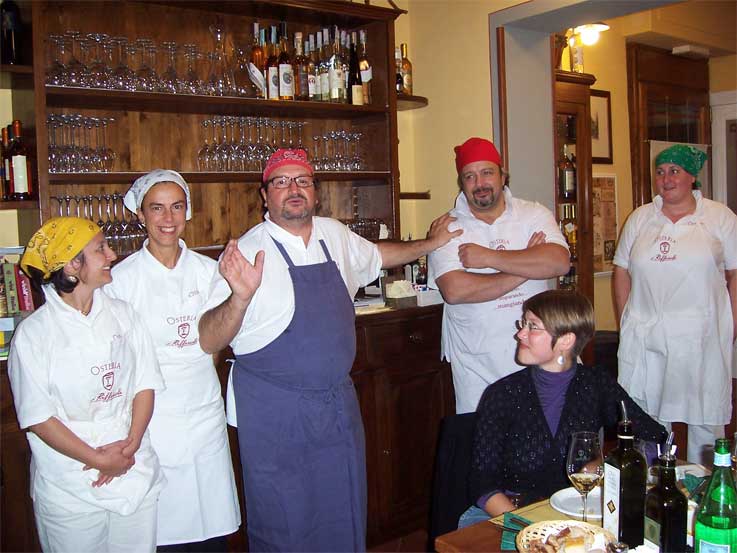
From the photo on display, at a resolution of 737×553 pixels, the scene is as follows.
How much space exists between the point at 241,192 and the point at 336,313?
1363 mm

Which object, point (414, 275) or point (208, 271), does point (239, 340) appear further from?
point (414, 275)

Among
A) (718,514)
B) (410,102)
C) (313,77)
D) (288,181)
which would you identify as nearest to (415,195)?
(410,102)

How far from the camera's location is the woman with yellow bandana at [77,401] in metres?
1.96

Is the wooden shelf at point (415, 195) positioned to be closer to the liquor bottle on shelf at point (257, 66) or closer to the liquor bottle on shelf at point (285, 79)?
the liquor bottle on shelf at point (285, 79)

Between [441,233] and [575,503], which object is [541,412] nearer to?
[575,503]

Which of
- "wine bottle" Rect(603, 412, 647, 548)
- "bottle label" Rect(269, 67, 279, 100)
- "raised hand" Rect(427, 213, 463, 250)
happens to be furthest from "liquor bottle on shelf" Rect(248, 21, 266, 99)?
"wine bottle" Rect(603, 412, 647, 548)

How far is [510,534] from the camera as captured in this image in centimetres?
141

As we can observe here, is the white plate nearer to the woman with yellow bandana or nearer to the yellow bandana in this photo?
the woman with yellow bandana

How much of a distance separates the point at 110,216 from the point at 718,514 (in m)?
2.54

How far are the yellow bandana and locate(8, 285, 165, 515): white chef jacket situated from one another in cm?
8

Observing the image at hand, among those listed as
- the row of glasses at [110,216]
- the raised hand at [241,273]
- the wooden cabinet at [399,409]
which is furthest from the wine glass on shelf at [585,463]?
the row of glasses at [110,216]

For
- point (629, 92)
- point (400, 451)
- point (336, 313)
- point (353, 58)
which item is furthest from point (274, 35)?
point (629, 92)

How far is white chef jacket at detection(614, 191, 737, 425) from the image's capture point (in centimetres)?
313

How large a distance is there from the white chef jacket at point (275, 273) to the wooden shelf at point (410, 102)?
1392 millimetres
